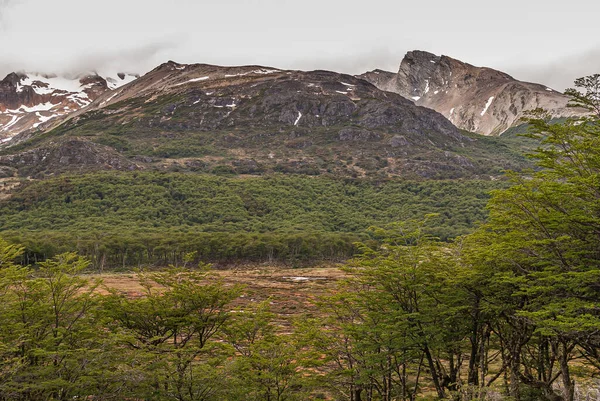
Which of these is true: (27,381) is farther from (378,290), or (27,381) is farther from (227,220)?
(227,220)

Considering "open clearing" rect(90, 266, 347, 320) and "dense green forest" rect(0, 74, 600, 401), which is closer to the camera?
"dense green forest" rect(0, 74, 600, 401)

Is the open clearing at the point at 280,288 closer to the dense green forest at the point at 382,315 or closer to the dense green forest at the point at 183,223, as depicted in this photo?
the dense green forest at the point at 183,223

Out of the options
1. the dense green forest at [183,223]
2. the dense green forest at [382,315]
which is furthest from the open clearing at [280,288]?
the dense green forest at [382,315]

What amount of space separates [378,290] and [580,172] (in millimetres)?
9035

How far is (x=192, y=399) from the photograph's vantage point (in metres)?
15.2

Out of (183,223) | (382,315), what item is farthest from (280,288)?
(183,223)

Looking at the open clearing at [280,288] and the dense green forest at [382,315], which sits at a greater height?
the dense green forest at [382,315]

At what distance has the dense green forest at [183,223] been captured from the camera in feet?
395

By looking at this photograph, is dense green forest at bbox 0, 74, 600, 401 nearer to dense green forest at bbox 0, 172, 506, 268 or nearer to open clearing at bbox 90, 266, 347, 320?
open clearing at bbox 90, 266, 347, 320

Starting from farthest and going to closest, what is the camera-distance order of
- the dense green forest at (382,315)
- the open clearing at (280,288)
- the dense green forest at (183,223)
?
the dense green forest at (183,223)
the open clearing at (280,288)
the dense green forest at (382,315)

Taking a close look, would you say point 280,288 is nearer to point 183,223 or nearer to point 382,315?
point 382,315

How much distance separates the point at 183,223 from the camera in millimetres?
172875

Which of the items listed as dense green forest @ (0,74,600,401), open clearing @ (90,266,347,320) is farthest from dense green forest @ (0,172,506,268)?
dense green forest @ (0,74,600,401)

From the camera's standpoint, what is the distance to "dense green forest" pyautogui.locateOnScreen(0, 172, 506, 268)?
120438 millimetres
